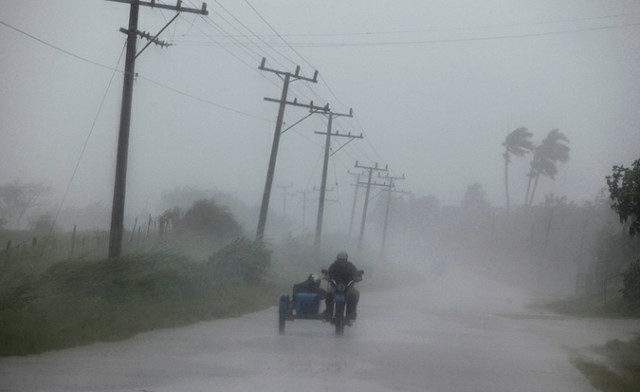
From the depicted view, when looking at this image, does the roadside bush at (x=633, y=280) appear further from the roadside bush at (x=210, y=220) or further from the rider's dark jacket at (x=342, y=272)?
the roadside bush at (x=210, y=220)

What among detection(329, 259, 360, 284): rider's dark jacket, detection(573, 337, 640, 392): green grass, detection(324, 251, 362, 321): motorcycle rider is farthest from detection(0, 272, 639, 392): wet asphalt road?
detection(329, 259, 360, 284): rider's dark jacket

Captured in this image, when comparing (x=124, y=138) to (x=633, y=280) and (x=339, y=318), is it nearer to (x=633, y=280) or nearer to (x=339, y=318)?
(x=339, y=318)

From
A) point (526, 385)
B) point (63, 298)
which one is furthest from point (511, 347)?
point (63, 298)

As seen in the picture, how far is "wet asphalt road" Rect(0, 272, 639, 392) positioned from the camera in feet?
40.2

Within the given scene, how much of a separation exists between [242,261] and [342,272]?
1584 cm

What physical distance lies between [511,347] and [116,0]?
13.8m

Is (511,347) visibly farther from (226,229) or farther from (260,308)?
(226,229)

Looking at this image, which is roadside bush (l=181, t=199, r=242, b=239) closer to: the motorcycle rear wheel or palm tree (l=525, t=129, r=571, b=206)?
the motorcycle rear wheel

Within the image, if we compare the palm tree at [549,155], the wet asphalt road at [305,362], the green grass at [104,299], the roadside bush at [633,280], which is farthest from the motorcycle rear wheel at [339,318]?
the palm tree at [549,155]

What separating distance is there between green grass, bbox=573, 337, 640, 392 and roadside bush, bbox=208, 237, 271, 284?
15774 mm

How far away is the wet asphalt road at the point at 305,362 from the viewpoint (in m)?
12.2

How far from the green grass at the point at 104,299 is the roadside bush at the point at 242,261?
2454mm

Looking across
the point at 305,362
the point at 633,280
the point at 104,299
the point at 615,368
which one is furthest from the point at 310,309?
the point at 633,280

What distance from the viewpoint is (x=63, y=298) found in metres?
20.1
